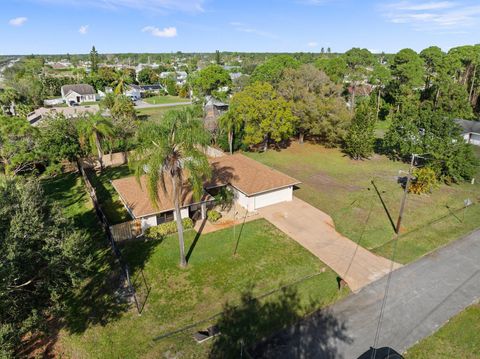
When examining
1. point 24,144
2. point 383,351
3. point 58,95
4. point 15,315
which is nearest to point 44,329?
point 15,315

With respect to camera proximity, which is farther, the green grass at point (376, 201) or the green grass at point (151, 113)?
the green grass at point (151, 113)

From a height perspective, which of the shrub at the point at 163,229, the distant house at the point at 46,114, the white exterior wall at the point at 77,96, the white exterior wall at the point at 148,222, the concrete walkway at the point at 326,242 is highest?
the white exterior wall at the point at 77,96

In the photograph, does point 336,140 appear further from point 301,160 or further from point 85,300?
point 85,300

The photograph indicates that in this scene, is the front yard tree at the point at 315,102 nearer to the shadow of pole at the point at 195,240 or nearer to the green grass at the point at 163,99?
the shadow of pole at the point at 195,240

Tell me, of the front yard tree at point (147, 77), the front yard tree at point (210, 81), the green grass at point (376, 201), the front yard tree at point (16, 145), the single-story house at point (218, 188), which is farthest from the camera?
the front yard tree at point (147, 77)

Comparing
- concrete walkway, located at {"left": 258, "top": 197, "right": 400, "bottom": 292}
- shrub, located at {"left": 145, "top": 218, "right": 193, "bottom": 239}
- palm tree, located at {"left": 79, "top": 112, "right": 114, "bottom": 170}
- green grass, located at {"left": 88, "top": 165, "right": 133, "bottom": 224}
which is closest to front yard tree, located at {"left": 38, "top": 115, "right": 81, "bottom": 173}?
palm tree, located at {"left": 79, "top": 112, "right": 114, "bottom": 170}

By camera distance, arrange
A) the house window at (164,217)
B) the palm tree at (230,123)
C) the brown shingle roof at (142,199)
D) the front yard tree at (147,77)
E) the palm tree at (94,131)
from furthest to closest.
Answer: the front yard tree at (147,77) → the palm tree at (230,123) → the palm tree at (94,131) → the house window at (164,217) → the brown shingle roof at (142,199)

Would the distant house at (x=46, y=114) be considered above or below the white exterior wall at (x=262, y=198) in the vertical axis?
above

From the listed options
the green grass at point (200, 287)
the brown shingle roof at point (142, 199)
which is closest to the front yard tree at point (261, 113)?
the brown shingle roof at point (142, 199)
